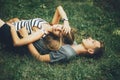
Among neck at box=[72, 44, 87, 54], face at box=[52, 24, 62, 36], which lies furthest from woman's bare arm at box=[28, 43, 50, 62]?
neck at box=[72, 44, 87, 54]

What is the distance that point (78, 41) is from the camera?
22.8 ft

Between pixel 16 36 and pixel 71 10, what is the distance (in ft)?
8.45

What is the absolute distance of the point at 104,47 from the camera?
673 centimetres

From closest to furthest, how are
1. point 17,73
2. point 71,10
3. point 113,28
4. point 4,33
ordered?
point 17,73 → point 4,33 → point 113,28 → point 71,10

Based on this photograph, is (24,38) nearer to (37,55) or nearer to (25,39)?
(25,39)

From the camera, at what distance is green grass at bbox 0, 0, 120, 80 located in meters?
5.78

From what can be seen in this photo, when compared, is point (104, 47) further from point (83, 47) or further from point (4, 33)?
point (4, 33)

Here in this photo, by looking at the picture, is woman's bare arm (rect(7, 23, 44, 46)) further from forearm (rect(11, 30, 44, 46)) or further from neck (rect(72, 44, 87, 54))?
neck (rect(72, 44, 87, 54))

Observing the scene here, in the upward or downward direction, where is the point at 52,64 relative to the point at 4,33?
downward

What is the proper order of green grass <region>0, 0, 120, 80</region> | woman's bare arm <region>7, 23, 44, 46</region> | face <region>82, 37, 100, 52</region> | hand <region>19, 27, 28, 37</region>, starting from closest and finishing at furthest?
green grass <region>0, 0, 120, 80</region> → woman's bare arm <region>7, 23, 44, 46</region> → hand <region>19, 27, 28, 37</region> → face <region>82, 37, 100, 52</region>

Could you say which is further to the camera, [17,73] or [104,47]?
[104,47]

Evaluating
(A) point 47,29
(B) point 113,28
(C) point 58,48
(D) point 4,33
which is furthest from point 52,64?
(B) point 113,28

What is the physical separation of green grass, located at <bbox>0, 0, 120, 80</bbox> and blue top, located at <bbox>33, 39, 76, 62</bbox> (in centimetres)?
14

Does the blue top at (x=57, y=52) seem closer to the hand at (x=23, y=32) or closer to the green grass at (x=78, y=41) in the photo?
the green grass at (x=78, y=41)
